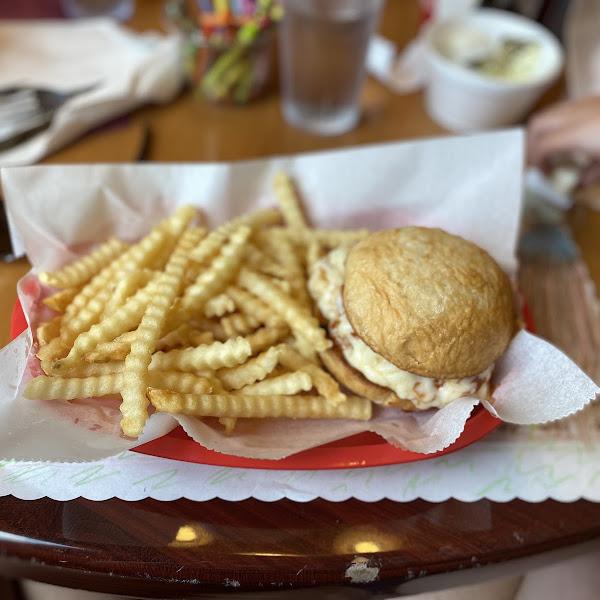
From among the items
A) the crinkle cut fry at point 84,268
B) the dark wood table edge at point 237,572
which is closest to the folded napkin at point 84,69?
the crinkle cut fry at point 84,268

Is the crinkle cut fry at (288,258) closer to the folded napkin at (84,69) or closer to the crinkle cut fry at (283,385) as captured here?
the crinkle cut fry at (283,385)

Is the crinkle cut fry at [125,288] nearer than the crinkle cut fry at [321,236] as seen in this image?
Yes

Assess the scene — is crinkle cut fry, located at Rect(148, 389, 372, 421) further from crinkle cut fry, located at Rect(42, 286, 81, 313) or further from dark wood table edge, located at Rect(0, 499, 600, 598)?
crinkle cut fry, located at Rect(42, 286, 81, 313)

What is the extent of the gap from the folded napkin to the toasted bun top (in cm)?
112

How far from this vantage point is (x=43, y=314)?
1223 millimetres

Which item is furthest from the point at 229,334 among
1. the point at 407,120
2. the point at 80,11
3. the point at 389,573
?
the point at 80,11

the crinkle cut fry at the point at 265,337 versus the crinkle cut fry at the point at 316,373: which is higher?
the crinkle cut fry at the point at 265,337

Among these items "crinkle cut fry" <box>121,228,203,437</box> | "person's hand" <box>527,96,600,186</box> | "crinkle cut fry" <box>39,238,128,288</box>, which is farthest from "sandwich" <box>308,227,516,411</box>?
"person's hand" <box>527,96,600,186</box>

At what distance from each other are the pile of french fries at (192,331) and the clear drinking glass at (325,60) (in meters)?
0.82

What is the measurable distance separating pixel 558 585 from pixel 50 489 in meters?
1.16

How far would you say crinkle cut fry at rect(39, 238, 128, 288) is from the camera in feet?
3.99

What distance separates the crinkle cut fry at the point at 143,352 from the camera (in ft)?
3.16

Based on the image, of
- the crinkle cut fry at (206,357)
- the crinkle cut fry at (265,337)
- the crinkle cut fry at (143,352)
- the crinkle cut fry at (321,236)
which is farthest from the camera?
the crinkle cut fry at (321,236)

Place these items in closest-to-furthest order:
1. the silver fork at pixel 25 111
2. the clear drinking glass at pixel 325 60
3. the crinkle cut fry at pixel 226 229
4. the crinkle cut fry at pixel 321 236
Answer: the crinkle cut fry at pixel 226 229, the crinkle cut fry at pixel 321 236, the silver fork at pixel 25 111, the clear drinking glass at pixel 325 60
